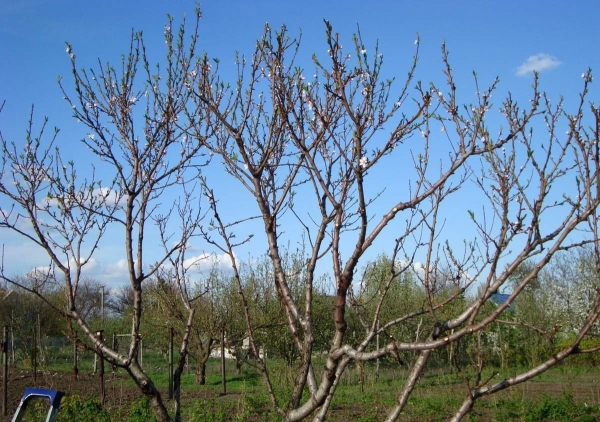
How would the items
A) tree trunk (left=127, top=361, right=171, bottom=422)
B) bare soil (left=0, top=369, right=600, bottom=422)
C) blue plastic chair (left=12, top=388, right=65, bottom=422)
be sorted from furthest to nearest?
bare soil (left=0, top=369, right=600, bottom=422)
blue plastic chair (left=12, top=388, right=65, bottom=422)
tree trunk (left=127, top=361, right=171, bottom=422)

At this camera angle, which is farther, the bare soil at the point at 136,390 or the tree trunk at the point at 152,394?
the bare soil at the point at 136,390

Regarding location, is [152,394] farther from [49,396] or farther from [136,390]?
[136,390]

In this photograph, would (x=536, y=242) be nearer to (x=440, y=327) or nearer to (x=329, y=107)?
(x=440, y=327)

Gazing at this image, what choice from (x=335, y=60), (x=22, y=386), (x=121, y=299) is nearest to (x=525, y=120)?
(x=335, y=60)

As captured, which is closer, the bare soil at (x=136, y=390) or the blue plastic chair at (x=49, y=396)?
the blue plastic chair at (x=49, y=396)

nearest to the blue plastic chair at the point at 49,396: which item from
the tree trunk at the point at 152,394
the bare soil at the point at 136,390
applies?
the tree trunk at the point at 152,394

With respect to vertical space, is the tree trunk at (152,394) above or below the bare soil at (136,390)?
above

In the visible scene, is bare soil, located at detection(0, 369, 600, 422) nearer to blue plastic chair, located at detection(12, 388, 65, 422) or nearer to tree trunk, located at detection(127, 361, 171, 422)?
blue plastic chair, located at detection(12, 388, 65, 422)

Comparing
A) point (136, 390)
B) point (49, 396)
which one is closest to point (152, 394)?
point (49, 396)

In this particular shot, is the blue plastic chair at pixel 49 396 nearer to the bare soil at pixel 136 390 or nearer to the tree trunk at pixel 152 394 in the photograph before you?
the tree trunk at pixel 152 394

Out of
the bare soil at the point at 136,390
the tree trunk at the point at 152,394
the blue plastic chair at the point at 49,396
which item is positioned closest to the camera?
the tree trunk at the point at 152,394

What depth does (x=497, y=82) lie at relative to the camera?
8.92ft

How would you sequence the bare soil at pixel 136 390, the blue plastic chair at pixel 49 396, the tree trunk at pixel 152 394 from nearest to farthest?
the tree trunk at pixel 152 394, the blue plastic chair at pixel 49 396, the bare soil at pixel 136 390

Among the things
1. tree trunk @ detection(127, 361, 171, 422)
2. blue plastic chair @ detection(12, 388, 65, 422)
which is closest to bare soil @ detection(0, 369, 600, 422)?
blue plastic chair @ detection(12, 388, 65, 422)
